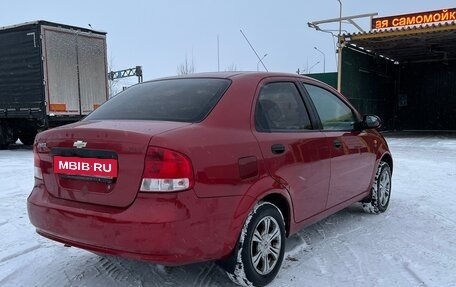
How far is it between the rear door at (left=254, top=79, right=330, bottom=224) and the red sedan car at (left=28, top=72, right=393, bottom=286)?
0.01 meters

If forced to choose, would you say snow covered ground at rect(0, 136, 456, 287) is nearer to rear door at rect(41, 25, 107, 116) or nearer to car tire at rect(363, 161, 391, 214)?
car tire at rect(363, 161, 391, 214)

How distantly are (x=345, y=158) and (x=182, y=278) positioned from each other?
1.97m

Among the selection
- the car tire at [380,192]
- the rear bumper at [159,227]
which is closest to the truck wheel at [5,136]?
the car tire at [380,192]

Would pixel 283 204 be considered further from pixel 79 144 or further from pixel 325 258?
pixel 79 144

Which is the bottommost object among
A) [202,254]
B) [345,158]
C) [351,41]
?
[202,254]

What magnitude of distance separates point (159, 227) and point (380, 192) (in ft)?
11.3

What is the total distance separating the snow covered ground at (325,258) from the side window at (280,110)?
112 centimetres

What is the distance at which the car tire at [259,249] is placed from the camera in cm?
297

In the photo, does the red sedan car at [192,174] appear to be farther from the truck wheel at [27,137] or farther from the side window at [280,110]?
the truck wheel at [27,137]

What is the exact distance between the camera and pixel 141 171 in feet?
8.63

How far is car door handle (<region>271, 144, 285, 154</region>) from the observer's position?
325 centimetres

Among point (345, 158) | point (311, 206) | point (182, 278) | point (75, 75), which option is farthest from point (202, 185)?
point (75, 75)

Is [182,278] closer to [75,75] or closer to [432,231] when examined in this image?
[432,231]

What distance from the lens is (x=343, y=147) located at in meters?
4.27
